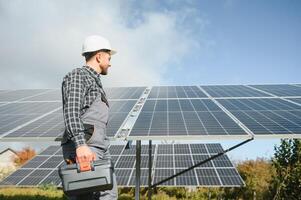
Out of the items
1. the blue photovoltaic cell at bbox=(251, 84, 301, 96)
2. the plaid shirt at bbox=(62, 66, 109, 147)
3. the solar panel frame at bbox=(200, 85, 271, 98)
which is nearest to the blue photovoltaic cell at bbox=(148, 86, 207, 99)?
the solar panel frame at bbox=(200, 85, 271, 98)

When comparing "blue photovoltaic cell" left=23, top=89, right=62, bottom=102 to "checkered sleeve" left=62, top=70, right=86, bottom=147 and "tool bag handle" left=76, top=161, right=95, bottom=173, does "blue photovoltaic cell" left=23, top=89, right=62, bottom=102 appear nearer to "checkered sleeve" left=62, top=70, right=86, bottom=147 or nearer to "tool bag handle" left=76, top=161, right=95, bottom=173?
"checkered sleeve" left=62, top=70, right=86, bottom=147

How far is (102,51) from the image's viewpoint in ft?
14.6

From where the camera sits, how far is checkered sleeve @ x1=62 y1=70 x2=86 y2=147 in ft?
12.5

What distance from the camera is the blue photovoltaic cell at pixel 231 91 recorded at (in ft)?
36.5

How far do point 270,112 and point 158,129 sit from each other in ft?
10.1

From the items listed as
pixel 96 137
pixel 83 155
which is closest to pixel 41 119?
pixel 96 137

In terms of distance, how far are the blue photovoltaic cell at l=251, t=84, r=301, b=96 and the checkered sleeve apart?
830cm

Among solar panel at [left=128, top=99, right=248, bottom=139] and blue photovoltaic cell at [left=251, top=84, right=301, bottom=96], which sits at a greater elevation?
blue photovoltaic cell at [left=251, top=84, right=301, bottom=96]

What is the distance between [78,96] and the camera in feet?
13.1

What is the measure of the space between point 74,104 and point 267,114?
229 inches

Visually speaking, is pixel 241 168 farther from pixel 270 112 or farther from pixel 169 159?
pixel 270 112

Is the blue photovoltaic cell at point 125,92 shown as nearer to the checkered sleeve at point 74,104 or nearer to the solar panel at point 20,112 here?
the solar panel at point 20,112

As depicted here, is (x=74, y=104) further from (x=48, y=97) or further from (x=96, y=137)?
(x=48, y=97)

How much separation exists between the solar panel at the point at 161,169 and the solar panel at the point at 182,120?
538cm
